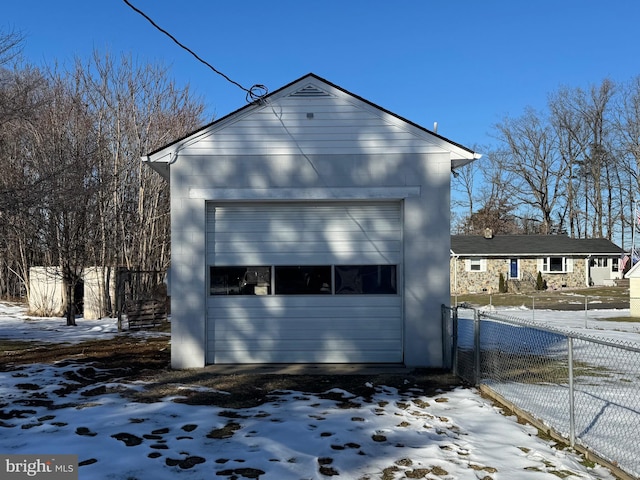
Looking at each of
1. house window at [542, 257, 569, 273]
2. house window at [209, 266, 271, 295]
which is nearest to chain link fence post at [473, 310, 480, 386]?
house window at [209, 266, 271, 295]

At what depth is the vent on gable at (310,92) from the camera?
33.0 ft

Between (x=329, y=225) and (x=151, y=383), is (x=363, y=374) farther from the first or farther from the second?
(x=151, y=383)

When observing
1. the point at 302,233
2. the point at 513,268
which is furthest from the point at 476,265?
the point at 302,233

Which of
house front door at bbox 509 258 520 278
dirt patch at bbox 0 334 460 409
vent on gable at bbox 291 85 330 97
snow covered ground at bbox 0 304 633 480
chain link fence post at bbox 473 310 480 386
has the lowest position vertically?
dirt patch at bbox 0 334 460 409

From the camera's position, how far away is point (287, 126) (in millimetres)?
10023

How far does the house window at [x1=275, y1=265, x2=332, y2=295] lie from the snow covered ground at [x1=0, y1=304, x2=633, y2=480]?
2646 mm

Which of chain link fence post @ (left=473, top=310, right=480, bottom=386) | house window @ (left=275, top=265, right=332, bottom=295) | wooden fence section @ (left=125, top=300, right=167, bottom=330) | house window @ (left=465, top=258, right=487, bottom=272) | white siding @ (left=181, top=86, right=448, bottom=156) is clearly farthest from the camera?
house window @ (left=465, top=258, right=487, bottom=272)

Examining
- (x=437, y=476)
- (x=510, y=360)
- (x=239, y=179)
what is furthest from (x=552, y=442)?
(x=239, y=179)

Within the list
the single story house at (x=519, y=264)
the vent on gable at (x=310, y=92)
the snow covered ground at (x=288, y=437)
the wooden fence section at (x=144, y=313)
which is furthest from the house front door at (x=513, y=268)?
the snow covered ground at (x=288, y=437)

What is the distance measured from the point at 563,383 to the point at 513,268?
32.8 metres

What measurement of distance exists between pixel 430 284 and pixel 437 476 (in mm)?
5488

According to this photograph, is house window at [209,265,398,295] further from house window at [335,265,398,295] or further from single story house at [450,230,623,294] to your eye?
single story house at [450,230,623,294]

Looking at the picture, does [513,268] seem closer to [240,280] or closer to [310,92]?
[310,92]

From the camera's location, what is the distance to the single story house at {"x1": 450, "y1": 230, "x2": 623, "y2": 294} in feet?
127
